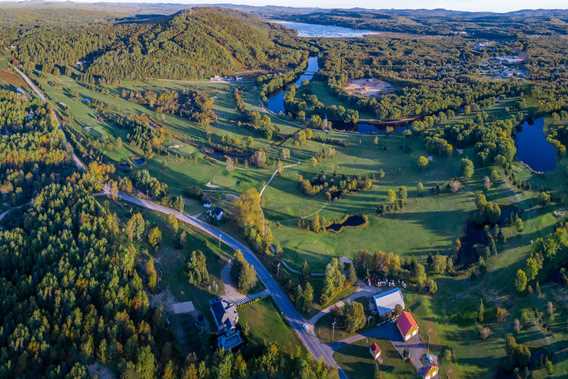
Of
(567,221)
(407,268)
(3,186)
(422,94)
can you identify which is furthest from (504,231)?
(3,186)

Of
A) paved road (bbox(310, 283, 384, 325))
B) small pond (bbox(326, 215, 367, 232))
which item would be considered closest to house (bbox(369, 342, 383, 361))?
paved road (bbox(310, 283, 384, 325))

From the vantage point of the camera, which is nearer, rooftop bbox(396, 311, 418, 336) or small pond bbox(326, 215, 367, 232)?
rooftop bbox(396, 311, 418, 336)

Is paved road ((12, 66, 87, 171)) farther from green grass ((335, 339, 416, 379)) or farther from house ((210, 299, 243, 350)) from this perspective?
green grass ((335, 339, 416, 379))

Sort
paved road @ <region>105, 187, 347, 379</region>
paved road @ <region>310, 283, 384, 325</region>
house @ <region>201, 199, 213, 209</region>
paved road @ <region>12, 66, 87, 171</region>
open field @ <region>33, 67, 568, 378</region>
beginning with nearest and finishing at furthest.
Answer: paved road @ <region>105, 187, 347, 379</region>, open field @ <region>33, 67, 568, 378</region>, paved road @ <region>310, 283, 384, 325</region>, house @ <region>201, 199, 213, 209</region>, paved road @ <region>12, 66, 87, 171</region>

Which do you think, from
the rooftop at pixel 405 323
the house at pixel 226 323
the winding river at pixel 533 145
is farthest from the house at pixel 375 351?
the winding river at pixel 533 145

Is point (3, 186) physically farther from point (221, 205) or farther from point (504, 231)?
point (504, 231)

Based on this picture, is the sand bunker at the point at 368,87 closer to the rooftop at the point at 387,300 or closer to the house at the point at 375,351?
the rooftop at the point at 387,300

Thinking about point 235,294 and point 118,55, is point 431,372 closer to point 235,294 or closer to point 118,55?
point 235,294
